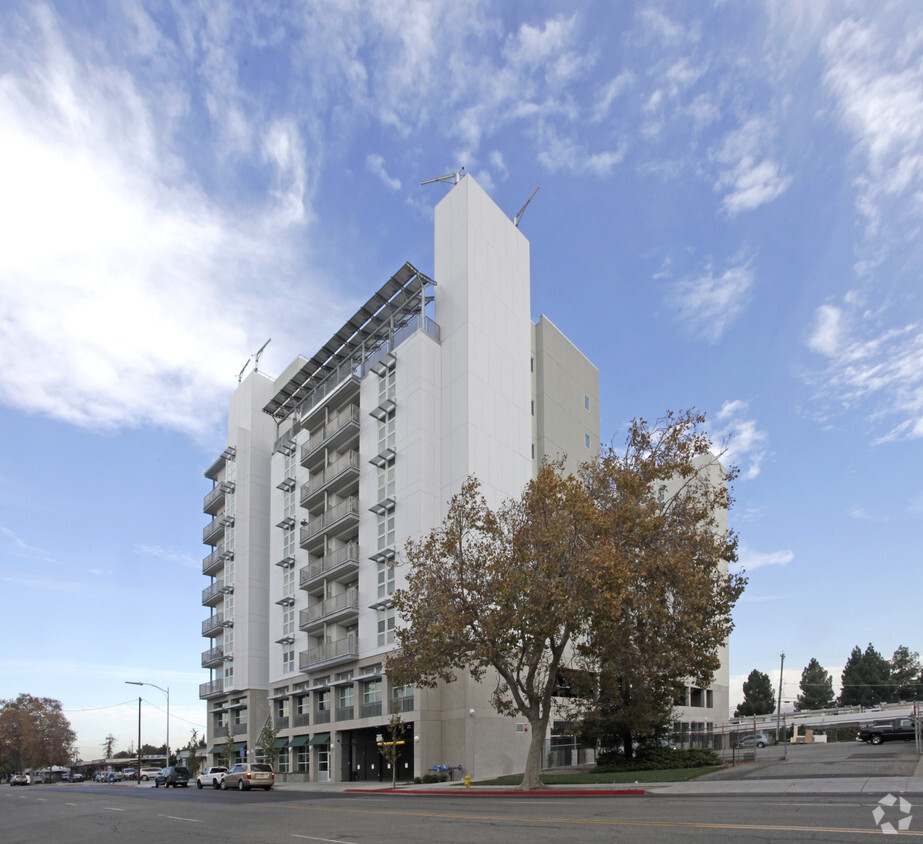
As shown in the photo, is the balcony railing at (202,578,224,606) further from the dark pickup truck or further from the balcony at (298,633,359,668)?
the dark pickup truck

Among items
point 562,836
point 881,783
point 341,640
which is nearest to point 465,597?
point 881,783

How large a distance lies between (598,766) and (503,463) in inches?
762

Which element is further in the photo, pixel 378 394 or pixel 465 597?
pixel 378 394

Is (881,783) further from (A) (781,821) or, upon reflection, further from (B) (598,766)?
(B) (598,766)

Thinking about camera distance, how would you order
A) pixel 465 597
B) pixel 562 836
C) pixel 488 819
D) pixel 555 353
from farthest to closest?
pixel 555 353
pixel 465 597
pixel 488 819
pixel 562 836

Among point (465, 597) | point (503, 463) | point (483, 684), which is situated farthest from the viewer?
point (503, 463)

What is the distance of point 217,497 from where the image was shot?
3009 inches

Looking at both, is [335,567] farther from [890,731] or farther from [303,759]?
[890,731]

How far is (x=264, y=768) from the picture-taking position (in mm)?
46531

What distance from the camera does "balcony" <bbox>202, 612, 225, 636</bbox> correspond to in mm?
72188

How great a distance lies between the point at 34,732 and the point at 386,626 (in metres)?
89.1

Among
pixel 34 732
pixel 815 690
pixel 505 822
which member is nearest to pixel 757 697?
pixel 815 690

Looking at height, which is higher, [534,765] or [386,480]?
[386,480]

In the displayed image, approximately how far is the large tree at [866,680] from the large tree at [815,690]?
6.55 meters
